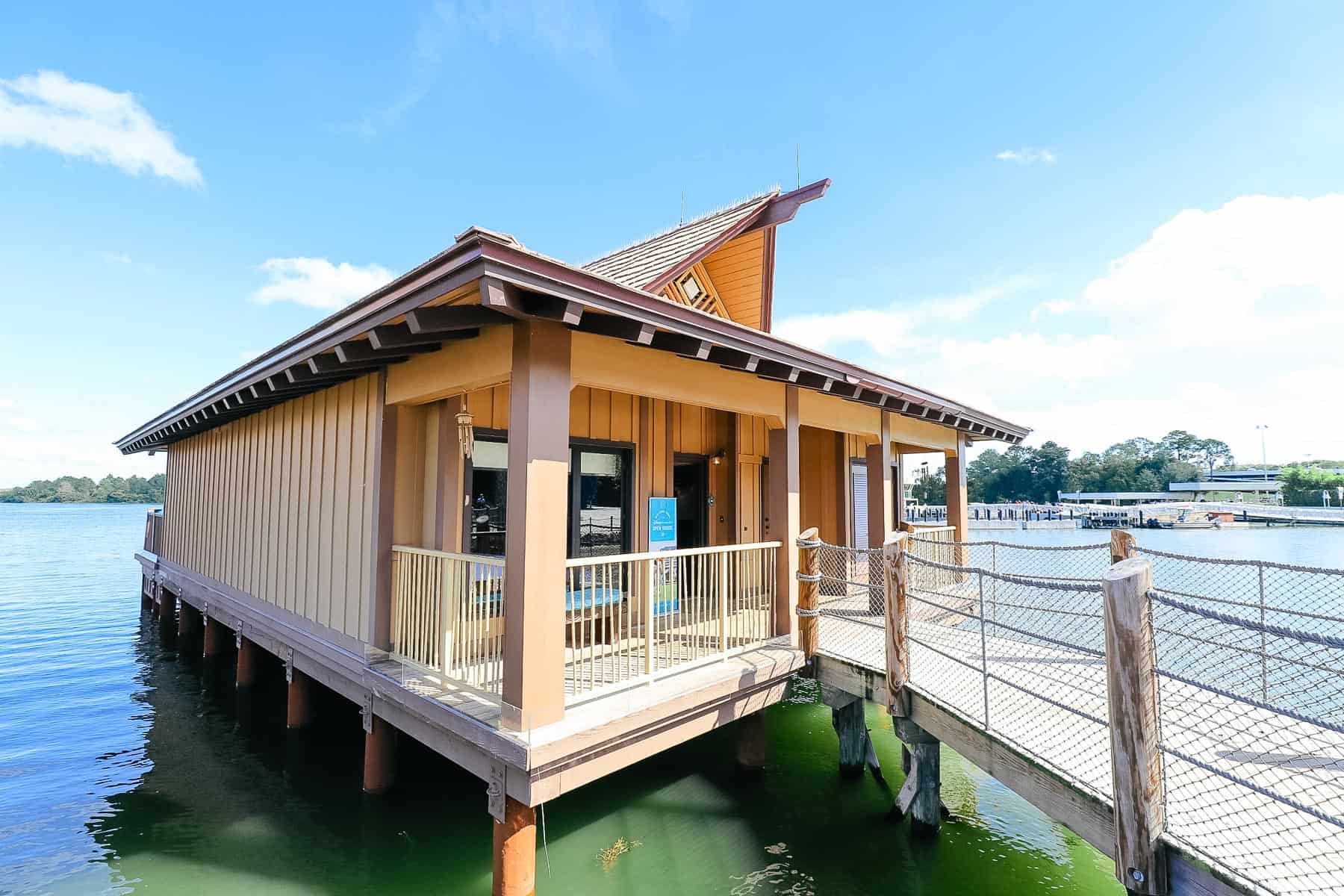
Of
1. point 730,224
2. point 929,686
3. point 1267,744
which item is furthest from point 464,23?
point 1267,744

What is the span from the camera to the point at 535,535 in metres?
4.14

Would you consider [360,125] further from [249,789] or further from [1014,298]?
[1014,298]

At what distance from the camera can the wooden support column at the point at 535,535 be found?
4086 mm

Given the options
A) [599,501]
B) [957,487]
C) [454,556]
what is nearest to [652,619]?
[454,556]

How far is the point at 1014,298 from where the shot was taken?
2389cm

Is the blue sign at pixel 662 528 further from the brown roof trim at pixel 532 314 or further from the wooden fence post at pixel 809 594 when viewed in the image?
the brown roof trim at pixel 532 314

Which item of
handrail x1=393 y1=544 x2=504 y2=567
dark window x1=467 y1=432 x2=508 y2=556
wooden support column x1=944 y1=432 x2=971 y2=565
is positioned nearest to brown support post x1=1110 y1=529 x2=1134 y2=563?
handrail x1=393 y1=544 x2=504 y2=567

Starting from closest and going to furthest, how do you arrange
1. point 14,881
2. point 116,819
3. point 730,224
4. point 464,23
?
1. point 14,881
2. point 116,819
3. point 730,224
4. point 464,23

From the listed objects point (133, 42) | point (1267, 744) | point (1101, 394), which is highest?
point (1101, 394)

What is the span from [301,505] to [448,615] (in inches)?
154

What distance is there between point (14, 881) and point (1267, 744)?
32.5 feet

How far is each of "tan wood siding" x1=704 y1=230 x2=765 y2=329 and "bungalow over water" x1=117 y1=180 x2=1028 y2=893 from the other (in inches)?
1.5

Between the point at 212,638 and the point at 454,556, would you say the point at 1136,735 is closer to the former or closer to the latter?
the point at 454,556

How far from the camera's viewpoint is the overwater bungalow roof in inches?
149
